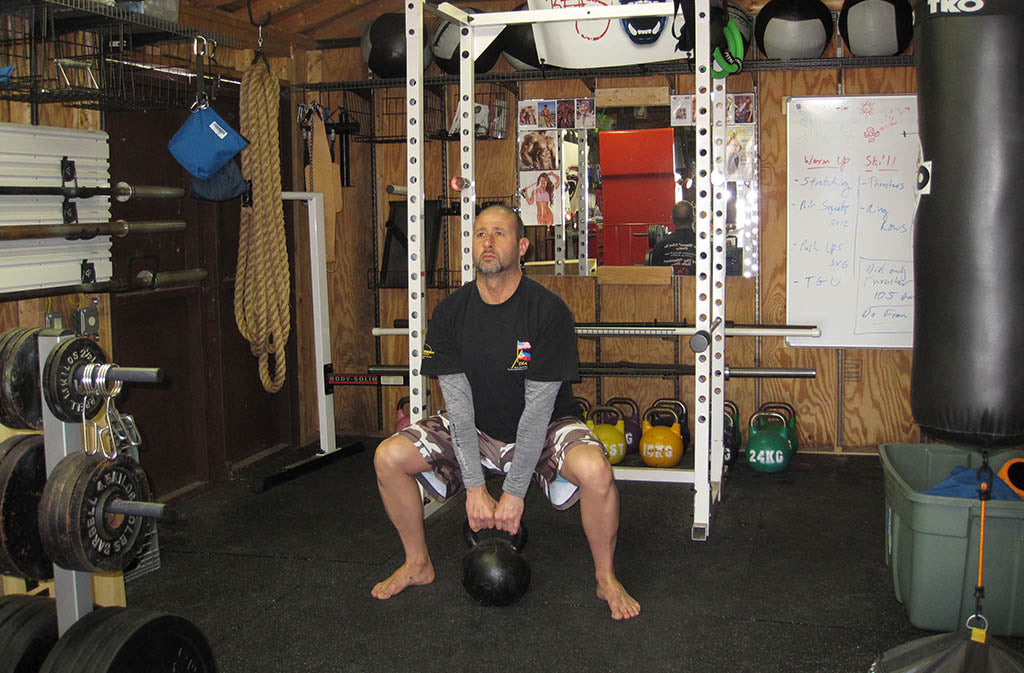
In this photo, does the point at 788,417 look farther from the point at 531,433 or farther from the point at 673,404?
the point at 531,433

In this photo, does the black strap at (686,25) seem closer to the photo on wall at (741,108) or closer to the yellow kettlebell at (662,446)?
the photo on wall at (741,108)

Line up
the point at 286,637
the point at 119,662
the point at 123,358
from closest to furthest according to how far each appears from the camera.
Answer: the point at 119,662
the point at 286,637
the point at 123,358

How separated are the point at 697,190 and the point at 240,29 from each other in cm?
249

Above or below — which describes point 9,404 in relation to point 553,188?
below

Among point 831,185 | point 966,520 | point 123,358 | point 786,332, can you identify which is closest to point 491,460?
point 966,520

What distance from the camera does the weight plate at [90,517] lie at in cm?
187

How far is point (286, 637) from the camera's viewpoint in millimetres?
2963

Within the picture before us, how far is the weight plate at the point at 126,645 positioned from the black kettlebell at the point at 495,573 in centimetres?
114

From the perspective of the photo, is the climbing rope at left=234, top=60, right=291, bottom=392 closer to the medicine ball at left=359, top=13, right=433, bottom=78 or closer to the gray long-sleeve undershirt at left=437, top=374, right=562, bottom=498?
the medicine ball at left=359, top=13, right=433, bottom=78

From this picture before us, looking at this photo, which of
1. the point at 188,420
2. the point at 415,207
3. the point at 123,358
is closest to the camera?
the point at 415,207

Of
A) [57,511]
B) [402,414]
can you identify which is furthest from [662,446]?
[57,511]

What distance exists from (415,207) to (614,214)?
176 centimetres

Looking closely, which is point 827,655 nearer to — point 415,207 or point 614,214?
point 415,207

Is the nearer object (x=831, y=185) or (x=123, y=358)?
(x=123, y=358)
